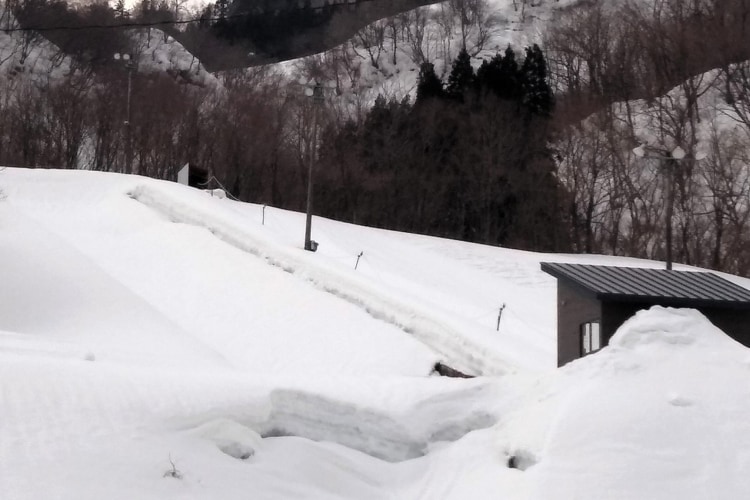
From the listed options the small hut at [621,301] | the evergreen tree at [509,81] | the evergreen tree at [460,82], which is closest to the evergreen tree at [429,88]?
the evergreen tree at [460,82]

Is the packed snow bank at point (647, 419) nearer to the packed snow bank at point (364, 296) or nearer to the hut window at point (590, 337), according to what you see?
the hut window at point (590, 337)

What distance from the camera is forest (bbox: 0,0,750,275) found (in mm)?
42344

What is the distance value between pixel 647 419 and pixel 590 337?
10.2ft

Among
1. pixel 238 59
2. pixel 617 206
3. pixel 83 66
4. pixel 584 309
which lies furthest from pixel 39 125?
pixel 584 309

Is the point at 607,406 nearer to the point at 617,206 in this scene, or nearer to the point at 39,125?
Answer: the point at 617,206

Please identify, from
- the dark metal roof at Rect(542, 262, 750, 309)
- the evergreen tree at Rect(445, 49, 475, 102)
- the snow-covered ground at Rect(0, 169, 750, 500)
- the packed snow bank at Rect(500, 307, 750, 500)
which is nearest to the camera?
the snow-covered ground at Rect(0, 169, 750, 500)

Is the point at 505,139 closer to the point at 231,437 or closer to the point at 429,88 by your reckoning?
the point at 429,88

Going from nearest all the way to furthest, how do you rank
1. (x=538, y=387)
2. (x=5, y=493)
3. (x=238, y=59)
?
(x=5, y=493)
(x=538, y=387)
(x=238, y=59)

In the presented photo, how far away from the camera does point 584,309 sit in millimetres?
11234

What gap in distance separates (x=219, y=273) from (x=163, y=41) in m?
63.5

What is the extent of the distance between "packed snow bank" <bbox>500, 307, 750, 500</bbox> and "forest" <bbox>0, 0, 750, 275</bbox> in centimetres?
3077

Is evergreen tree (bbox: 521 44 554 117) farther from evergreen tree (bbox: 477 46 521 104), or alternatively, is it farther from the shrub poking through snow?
the shrub poking through snow

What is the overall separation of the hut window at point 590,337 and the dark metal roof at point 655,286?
0.54m

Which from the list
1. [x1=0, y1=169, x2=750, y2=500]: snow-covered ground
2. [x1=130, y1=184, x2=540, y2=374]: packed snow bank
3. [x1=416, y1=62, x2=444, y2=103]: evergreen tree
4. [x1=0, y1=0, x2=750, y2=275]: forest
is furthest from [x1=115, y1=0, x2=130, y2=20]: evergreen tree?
[x1=0, y1=169, x2=750, y2=500]: snow-covered ground
